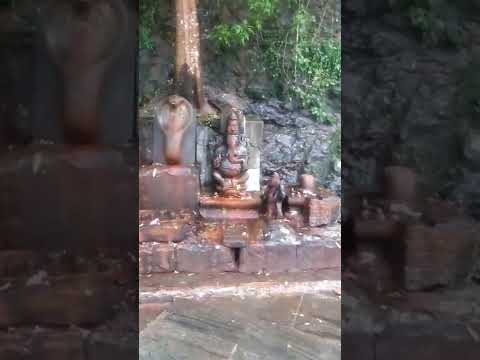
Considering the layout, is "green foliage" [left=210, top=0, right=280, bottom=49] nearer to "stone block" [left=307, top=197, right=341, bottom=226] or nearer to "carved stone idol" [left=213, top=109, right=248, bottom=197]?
"carved stone idol" [left=213, top=109, right=248, bottom=197]

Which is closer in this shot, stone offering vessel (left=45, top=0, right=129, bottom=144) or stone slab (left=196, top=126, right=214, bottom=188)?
stone offering vessel (left=45, top=0, right=129, bottom=144)

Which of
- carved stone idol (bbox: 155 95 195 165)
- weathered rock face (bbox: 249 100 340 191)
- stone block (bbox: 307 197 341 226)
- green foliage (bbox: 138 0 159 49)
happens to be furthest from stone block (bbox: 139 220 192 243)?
green foliage (bbox: 138 0 159 49)

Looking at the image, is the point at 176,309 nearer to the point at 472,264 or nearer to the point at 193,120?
the point at 193,120

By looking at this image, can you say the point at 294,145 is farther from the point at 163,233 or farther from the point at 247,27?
the point at 163,233

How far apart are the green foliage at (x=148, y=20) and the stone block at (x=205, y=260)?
409 centimetres

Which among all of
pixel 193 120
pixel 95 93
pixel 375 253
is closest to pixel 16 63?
pixel 95 93

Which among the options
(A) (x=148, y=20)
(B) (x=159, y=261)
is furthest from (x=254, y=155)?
(A) (x=148, y=20)

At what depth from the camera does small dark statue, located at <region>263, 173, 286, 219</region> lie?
5.29 metres

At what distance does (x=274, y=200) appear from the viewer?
209 inches

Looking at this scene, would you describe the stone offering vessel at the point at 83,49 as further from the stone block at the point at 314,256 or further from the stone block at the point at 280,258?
the stone block at the point at 314,256

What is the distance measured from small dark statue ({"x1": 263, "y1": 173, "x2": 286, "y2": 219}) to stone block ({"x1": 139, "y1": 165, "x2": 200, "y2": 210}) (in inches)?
29.0

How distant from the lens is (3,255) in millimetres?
930

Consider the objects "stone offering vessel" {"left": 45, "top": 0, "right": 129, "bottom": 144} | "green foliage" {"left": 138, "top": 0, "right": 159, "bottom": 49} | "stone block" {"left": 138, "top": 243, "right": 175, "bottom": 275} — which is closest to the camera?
"stone offering vessel" {"left": 45, "top": 0, "right": 129, "bottom": 144}

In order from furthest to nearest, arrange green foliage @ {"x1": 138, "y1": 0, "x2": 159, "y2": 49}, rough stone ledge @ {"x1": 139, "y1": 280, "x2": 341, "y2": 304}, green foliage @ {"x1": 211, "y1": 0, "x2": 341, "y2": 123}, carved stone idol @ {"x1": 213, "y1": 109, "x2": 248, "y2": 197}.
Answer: green foliage @ {"x1": 211, "y1": 0, "x2": 341, "y2": 123} → green foliage @ {"x1": 138, "y1": 0, "x2": 159, "y2": 49} → carved stone idol @ {"x1": 213, "y1": 109, "x2": 248, "y2": 197} → rough stone ledge @ {"x1": 139, "y1": 280, "x2": 341, "y2": 304}
